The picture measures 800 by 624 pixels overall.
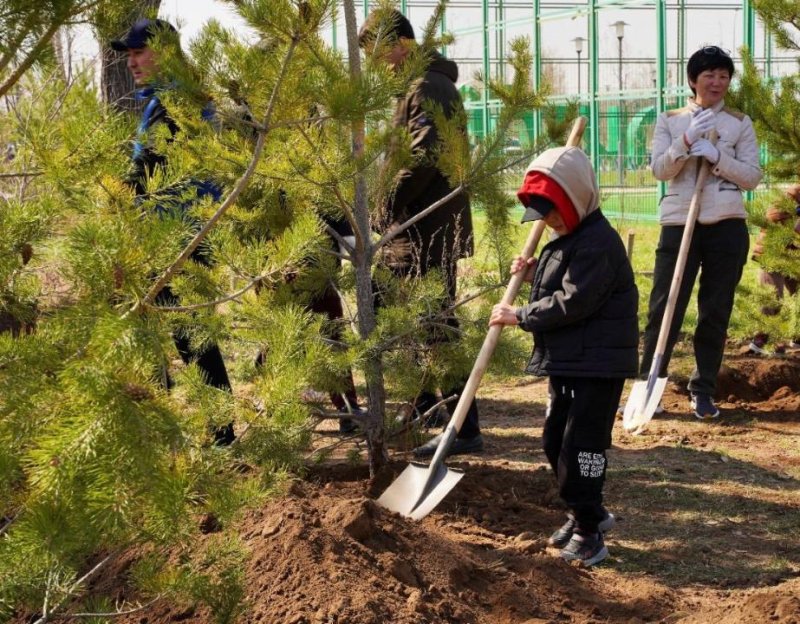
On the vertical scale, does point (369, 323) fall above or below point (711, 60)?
below

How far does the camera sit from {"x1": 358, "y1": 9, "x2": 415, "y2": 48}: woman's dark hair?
13.1 feet

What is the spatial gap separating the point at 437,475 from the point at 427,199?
159 centimetres

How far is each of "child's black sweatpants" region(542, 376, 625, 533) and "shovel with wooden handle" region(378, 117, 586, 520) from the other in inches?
11.9

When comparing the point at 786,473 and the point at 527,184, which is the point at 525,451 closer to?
the point at 786,473

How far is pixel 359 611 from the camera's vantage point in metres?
2.99

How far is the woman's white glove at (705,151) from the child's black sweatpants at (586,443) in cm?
223

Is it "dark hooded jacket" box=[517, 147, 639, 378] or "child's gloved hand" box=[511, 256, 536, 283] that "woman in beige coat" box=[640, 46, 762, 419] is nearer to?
"child's gloved hand" box=[511, 256, 536, 283]

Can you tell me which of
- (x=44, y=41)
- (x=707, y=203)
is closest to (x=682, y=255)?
(x=707, y=203)

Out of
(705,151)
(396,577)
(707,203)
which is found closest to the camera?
(396,577)

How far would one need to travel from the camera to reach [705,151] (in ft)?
18.3

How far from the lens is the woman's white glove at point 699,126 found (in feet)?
18.5

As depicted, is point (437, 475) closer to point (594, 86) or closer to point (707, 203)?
point (707, 203)

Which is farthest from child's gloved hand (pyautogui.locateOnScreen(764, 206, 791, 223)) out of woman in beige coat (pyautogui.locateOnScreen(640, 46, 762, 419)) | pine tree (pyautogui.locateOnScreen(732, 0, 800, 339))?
woman in beige coat (pyautogui.locateOnScreen(640, 46, 762, 419))

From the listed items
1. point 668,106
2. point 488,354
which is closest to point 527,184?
point 488,354
